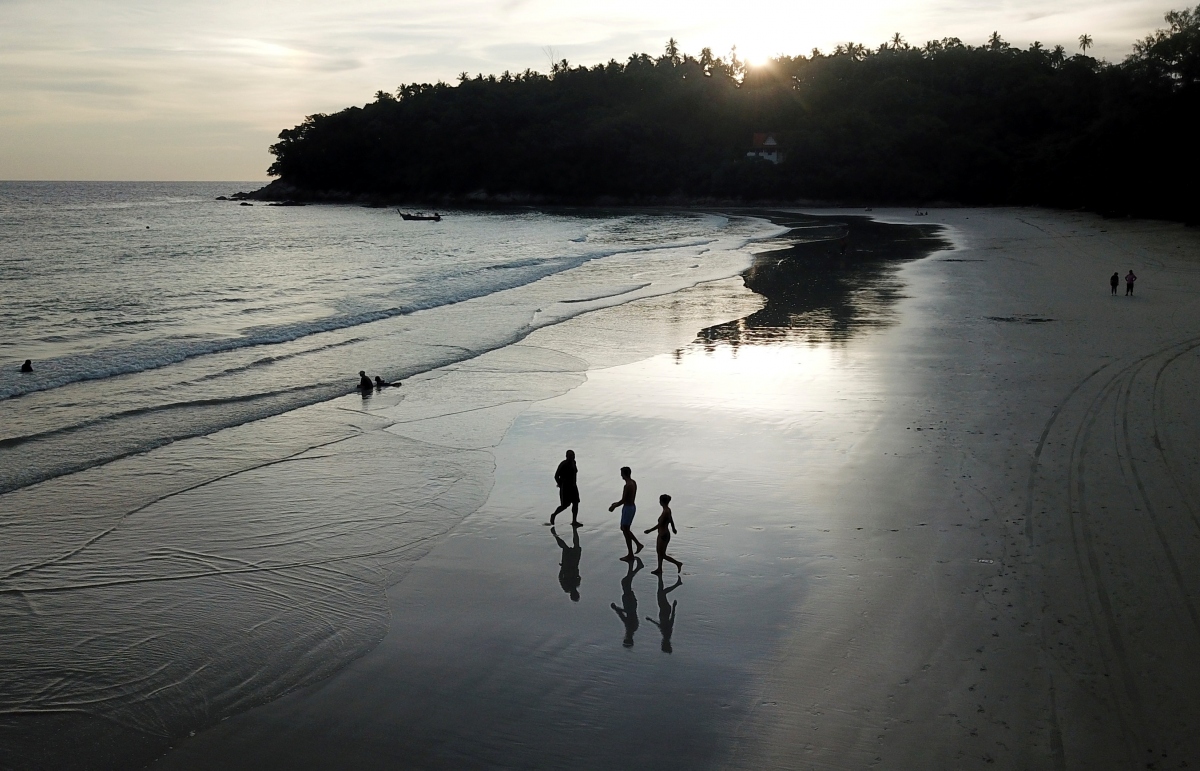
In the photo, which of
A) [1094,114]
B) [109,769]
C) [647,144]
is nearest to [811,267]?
[109,769]

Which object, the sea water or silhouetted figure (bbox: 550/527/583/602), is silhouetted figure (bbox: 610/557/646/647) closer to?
silhouetted figure (bbox: 550/527/583/602)

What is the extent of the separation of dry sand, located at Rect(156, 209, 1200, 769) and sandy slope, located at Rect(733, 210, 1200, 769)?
0.04 metres

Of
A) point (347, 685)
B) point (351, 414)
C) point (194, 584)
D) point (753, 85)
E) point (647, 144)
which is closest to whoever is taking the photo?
point (347, 685)


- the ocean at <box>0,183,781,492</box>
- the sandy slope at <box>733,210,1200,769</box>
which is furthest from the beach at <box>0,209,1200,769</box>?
the ocean at <box>0,183,781,492</box>

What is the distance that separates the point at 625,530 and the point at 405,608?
9.18ft

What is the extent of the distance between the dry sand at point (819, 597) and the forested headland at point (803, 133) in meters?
47.9

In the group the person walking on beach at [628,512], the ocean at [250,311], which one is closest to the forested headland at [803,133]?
the ocean at [250,311]

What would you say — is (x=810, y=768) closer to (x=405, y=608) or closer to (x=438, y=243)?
(x=405, y=608)

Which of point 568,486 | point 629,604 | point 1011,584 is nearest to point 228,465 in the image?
point 568,486

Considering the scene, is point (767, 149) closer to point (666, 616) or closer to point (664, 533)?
point (664, 533)

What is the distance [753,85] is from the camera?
497ft

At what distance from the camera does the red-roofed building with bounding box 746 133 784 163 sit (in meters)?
123

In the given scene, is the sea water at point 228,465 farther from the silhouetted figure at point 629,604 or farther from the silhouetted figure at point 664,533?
the silhouetted figure at point 664,533

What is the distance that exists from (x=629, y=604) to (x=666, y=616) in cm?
52
